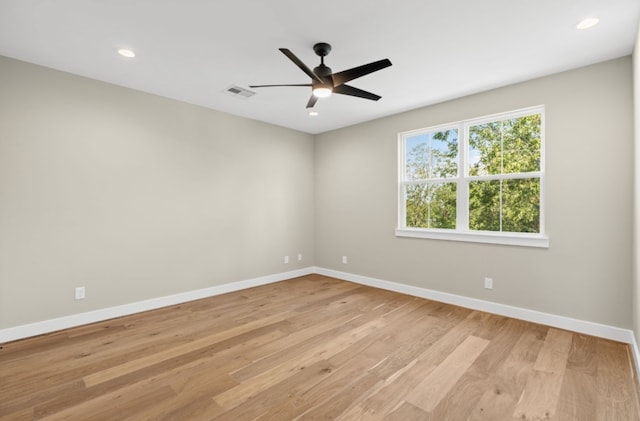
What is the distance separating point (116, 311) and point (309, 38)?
11.7 feet

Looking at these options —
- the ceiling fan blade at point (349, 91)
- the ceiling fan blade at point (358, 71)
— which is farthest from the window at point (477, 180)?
the ceiling fan blade at point (358, 71)

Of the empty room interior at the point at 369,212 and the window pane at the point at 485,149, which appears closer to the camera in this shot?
the empty room interior at the point at 369,212

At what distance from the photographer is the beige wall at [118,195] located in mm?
2928

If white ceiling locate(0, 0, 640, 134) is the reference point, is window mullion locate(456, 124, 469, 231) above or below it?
below

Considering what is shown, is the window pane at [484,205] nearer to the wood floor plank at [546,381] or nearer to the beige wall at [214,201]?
the beige wall at [214,201]

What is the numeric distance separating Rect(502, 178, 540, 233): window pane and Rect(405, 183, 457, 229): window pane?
617 millimetres

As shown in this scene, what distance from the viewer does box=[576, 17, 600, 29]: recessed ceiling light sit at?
2.27 m

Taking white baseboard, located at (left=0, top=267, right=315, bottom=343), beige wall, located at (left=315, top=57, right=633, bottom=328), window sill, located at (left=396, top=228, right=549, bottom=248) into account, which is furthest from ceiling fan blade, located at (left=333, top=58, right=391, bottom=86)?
white baseboard, located at (left=0, top=267, right=315, bottom=343)

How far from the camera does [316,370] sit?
7.70 ft

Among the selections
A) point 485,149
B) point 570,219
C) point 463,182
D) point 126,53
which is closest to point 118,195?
point 126,53

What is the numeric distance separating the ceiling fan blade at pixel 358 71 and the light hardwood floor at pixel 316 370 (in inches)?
92.2

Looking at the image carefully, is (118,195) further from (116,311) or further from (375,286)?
(375,286)

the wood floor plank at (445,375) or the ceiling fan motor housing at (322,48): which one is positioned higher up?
the ceiling fan motor housing at (322,48)

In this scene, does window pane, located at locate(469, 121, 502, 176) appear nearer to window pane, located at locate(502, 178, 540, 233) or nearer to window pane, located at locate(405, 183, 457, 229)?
window pane, located at locate(502, 178, 540, 233)
